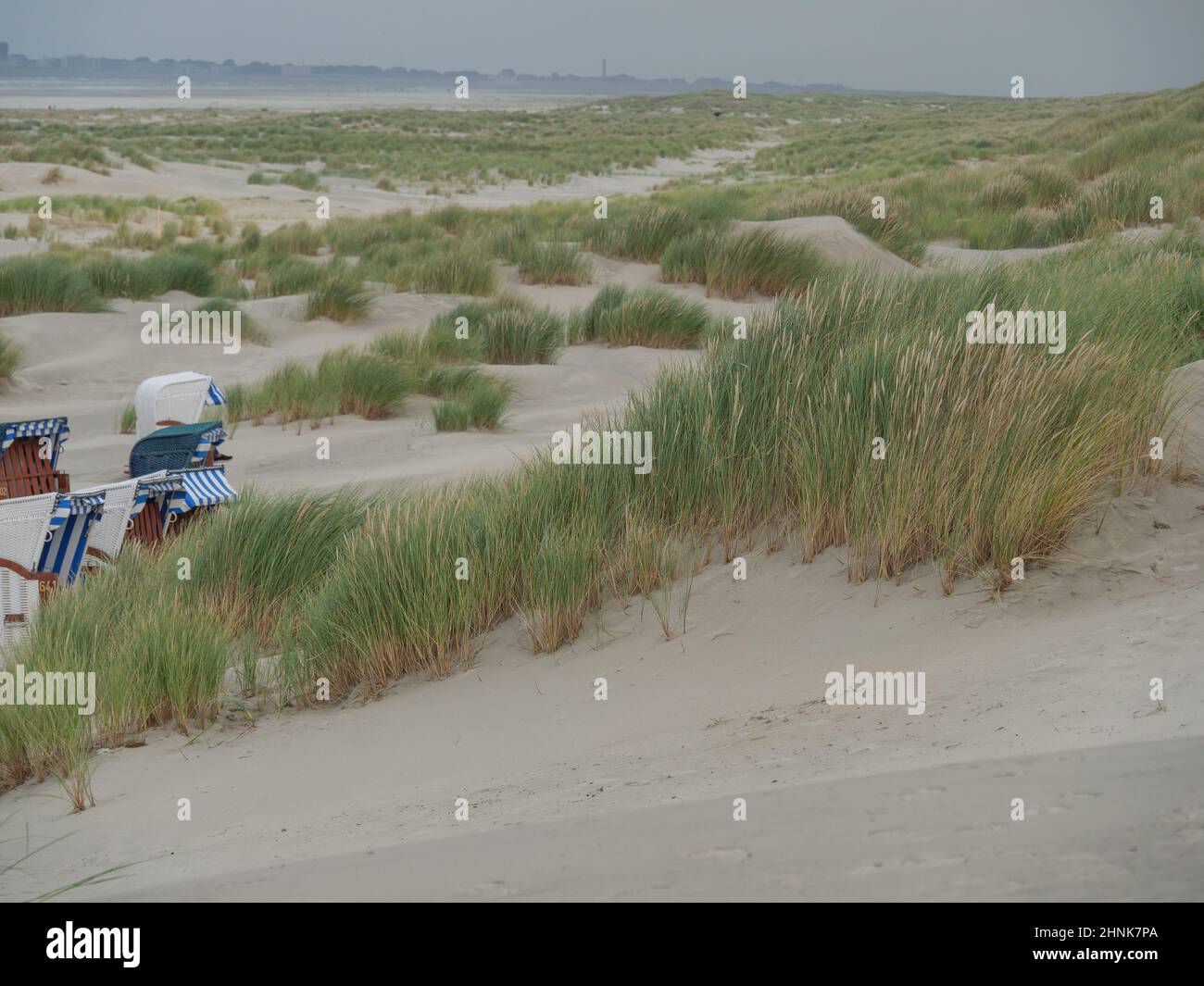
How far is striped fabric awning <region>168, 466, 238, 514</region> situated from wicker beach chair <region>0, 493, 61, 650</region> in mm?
1016

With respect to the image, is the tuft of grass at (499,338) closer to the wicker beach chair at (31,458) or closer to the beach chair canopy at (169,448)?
the beach chair canopy at (169,448)

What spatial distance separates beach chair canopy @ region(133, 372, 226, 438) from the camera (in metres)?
7.00

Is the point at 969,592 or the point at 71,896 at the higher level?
the point at 969,592

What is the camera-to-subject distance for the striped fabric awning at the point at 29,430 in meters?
6.01

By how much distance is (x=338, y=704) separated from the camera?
4.46 meters

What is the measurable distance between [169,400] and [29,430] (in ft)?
3.41

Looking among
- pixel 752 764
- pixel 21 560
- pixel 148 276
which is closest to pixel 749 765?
pixel 752 764

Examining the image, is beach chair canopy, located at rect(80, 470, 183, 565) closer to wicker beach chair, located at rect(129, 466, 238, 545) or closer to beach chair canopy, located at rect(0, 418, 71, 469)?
wicker beach chair, located at rect(129, 466, 238, 545)

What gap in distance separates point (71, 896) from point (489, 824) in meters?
1.09

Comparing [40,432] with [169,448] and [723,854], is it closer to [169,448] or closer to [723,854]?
[169,448]

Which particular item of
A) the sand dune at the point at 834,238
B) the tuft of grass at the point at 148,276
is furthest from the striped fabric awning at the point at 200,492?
the sand dune at the point at 834,238

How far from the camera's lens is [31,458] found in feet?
20.5
